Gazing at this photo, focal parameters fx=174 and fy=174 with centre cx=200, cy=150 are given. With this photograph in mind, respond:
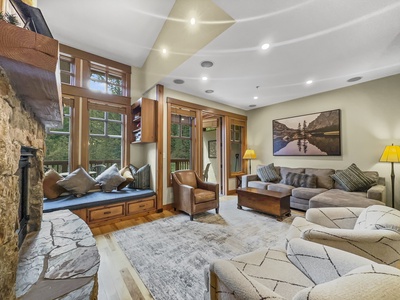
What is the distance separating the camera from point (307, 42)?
238 centimetres

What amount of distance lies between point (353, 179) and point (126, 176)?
4599 millimetres

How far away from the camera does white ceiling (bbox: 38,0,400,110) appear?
6.26 ft

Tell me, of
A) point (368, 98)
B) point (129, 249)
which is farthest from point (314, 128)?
point (129, 249)

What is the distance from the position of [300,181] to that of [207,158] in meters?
3.30

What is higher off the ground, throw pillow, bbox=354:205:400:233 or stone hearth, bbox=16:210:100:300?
throw pillow, bbox=354:205:400:233

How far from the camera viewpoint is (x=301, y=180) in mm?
4027

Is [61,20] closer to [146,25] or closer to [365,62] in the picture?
[146,25]

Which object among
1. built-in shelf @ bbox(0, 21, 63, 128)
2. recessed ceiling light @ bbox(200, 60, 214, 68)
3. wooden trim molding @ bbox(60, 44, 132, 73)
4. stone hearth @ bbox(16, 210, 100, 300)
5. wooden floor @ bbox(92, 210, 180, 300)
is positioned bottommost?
wooden floor @ bbox(92, 210, 180, 300)

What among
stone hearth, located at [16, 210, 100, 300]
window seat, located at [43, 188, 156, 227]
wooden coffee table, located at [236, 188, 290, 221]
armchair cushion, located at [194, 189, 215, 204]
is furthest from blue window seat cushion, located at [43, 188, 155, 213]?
wooden coffee table, located at [236, 188, 290, 221]

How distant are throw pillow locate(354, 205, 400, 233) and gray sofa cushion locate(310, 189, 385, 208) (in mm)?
1736

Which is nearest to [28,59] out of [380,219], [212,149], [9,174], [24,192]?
[9,174]

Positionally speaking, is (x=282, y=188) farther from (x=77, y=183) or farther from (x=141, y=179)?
(x=77, y=183)

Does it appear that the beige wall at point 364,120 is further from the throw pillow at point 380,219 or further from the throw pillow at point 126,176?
the throw pillow at point 126,176

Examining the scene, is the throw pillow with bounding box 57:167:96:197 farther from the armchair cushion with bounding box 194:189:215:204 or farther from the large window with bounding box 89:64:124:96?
the armchair cushion with bounding box 194:189:215:204
